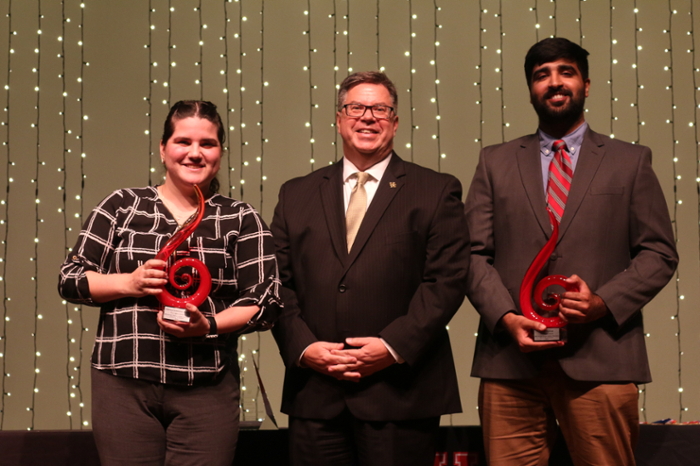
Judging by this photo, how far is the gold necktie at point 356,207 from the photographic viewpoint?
2.16 meters

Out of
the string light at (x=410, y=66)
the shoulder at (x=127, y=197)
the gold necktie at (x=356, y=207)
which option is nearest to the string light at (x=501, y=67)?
the string light at (x=410, y=66)

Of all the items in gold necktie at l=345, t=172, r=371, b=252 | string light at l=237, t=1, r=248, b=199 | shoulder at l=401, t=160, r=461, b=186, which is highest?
string light at l=237, t=1, r=248, b=199

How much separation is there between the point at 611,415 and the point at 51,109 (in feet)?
12.0

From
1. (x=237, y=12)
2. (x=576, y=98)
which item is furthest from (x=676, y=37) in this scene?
(x=237, y=12)

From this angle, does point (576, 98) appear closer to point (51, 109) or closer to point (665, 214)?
point (665, 214)

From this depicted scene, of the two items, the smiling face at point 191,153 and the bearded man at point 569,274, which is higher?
the smiling face at point 191,153

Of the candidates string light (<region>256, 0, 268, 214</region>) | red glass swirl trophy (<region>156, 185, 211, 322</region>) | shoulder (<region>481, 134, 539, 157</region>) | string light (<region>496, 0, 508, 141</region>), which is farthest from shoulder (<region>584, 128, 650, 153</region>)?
string light (<region>256, 0, 268, 214</region>)

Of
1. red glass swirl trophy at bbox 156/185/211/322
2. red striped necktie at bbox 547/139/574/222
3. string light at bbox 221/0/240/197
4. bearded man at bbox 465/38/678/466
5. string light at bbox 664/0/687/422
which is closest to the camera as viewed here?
red glass swirl trophy at bbox 156/185/211/322

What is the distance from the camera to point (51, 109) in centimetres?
425

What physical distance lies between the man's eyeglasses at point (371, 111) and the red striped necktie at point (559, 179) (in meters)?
0.57

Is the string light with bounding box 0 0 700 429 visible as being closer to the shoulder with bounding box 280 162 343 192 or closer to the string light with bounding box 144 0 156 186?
the string light with bounding box 144 0 156 186

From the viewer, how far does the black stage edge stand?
2.53 m

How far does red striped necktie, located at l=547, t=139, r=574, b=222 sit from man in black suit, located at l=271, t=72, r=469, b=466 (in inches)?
12.3

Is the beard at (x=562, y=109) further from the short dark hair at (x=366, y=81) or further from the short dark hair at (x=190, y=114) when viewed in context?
the short dark hair at (x=190, y=114)
